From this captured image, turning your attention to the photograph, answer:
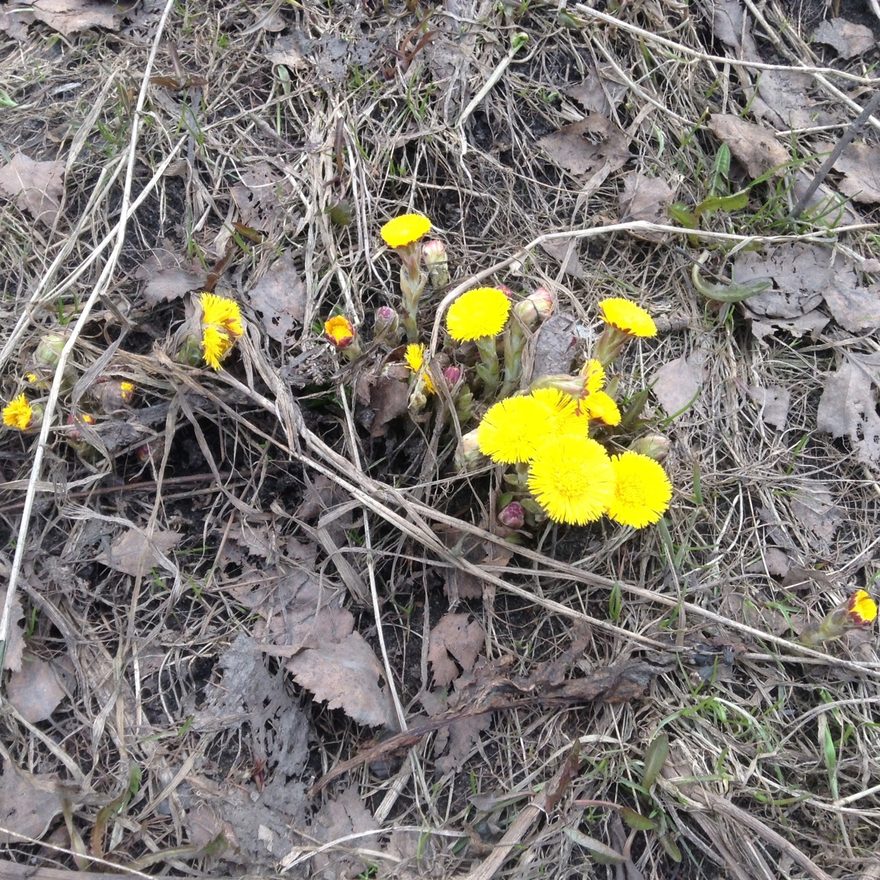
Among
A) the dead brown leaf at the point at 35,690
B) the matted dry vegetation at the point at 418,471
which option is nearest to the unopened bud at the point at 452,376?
the matted dry vegetation at the point at 418,471

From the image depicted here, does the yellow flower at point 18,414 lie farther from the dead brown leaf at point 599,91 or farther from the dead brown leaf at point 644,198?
the dead brown leaf at point 599,91

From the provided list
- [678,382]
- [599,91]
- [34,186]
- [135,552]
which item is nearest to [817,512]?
[678,382]

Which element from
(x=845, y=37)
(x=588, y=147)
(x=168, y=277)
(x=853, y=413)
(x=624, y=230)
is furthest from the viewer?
(x=845, y=37)

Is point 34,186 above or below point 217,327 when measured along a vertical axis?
above

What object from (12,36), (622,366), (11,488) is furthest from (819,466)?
(12,36)

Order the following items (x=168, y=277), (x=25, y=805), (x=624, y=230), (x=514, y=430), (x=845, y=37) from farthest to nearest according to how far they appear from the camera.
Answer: (x=845, y=37), (x=624, y=230), (x=168, y=277), (x=514, y=430), (x=25, y=805)

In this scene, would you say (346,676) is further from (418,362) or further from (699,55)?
(699,55)

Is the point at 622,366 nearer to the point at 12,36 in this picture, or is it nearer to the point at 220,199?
the point at 220,199
